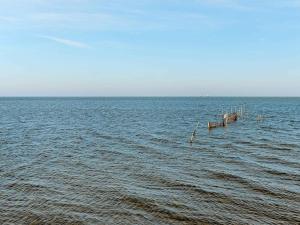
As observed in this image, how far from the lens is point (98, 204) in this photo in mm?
19078

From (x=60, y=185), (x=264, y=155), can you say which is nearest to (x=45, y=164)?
(x=60, y=185)

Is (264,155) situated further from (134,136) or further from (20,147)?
(20,147)

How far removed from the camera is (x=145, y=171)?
26438mm

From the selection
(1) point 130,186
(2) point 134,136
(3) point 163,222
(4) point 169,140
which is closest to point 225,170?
(1) point 130,186

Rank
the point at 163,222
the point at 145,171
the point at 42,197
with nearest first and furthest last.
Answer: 1. the point at 163,222
2. the point at 42,197
3. the point at 145,171

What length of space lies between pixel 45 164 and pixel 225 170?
46.8 feet

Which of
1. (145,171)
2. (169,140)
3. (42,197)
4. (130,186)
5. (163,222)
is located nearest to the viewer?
(163,222)

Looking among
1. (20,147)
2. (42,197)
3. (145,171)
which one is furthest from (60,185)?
(20,147)

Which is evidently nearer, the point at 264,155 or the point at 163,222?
the point at 163,222

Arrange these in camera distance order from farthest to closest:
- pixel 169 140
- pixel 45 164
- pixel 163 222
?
pixel 169 140, pixel 45 164, pixel 163 222

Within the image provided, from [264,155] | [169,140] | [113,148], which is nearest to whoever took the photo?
[264,155]

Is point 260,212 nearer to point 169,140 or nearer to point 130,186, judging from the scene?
point 130,186

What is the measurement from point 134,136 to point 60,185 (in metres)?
24.9

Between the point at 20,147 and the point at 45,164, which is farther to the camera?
the point at 20,147
